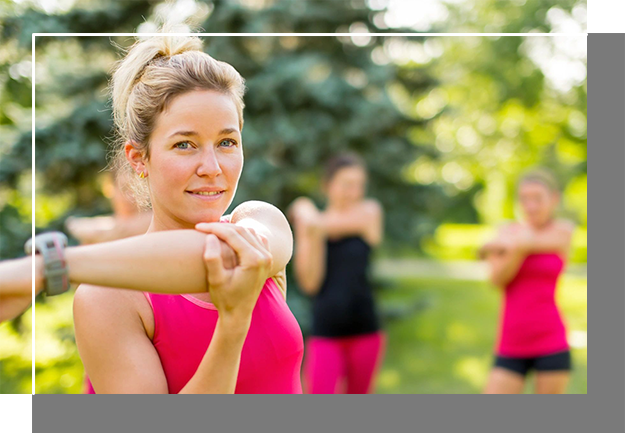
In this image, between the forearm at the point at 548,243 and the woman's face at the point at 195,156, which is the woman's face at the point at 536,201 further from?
the woman's face at the point at 195,156

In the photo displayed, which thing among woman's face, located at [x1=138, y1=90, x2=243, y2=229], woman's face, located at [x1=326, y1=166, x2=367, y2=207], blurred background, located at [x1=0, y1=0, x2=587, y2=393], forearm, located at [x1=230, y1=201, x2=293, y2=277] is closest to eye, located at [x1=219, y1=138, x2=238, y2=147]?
woman's face, located at [x1=138, y1=90, x2=243, y2=229]

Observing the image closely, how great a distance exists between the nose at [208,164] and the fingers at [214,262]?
22 cm

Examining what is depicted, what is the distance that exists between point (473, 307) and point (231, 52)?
19.0 ft

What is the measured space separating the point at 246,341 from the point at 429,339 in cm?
612

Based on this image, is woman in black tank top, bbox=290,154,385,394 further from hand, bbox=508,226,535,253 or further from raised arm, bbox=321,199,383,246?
hand, bbox=508,226,535,253

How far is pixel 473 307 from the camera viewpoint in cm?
901

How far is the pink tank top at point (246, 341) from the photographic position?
3.64 feet

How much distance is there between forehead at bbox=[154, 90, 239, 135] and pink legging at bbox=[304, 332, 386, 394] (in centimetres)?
231

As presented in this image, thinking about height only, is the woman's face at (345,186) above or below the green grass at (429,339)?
above

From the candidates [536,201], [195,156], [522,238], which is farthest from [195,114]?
[536,201]

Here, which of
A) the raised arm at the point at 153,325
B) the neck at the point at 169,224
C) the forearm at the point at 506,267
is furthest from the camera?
the forearm at the point at 506,267

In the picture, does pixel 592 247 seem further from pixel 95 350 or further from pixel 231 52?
pixel 231 52

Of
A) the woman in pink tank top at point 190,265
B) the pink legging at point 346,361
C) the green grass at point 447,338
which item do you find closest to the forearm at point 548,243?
the pink legging at point 346,361

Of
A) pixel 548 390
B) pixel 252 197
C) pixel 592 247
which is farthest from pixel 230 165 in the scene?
pixel 252 197
